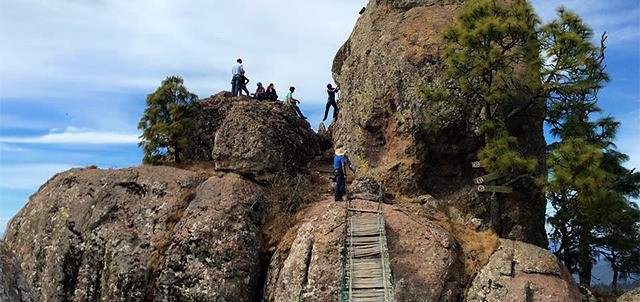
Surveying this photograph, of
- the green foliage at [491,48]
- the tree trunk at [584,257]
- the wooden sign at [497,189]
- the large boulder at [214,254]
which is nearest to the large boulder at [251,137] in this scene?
the large boulder at [214,254]

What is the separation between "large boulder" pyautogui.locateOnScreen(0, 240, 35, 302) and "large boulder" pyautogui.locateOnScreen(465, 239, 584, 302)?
1545cm

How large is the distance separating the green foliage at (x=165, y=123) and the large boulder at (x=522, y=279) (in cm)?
1454

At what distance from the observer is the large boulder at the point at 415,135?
2703 cm

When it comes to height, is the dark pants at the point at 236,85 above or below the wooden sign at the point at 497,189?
above

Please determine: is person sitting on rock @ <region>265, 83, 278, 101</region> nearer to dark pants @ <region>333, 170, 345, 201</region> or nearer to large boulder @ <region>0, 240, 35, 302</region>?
dark pants @ <region>333, 170, 345, 201</region>

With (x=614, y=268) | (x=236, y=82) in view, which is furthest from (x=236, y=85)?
(x=614, y=268)

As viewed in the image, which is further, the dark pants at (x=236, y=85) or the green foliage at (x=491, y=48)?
the dark pants at (x=236, y=85)

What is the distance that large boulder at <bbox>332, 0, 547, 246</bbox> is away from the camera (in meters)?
27.0

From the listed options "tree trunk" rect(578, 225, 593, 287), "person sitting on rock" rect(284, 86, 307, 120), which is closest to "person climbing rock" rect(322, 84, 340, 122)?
"person sitting on rock" rect(284, 86, 307, 120)

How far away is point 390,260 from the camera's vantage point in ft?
66.0

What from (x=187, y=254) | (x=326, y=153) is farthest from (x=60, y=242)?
(x=326, y=153)

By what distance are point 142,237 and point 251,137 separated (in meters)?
6.55

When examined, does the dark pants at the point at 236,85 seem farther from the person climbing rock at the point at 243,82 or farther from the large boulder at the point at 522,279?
the large boulder at the point at 522,279

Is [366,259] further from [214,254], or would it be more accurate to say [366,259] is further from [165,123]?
[165,123]
